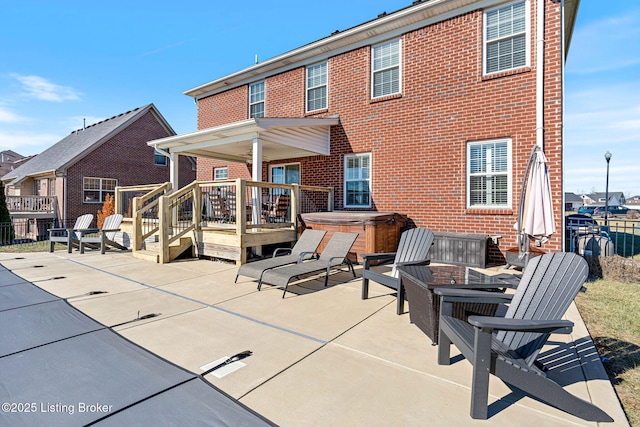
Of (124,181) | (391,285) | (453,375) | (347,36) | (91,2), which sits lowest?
(453,375)

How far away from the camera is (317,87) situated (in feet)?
34.7

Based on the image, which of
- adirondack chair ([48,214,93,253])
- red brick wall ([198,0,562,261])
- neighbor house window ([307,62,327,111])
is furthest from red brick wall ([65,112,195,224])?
red brick wall ([198,0,562,261])

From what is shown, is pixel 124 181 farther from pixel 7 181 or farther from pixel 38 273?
pixel 38 273

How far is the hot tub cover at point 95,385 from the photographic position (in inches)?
80.7

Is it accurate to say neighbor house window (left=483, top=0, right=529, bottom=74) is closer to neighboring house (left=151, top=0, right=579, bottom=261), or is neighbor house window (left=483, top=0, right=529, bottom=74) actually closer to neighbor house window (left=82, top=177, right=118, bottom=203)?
neighboring house (left=151, top=0, right=579, bottom=261)

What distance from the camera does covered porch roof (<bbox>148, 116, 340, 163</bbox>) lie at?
840 centimetres

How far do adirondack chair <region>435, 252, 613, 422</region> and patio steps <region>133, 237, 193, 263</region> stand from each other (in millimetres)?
6920

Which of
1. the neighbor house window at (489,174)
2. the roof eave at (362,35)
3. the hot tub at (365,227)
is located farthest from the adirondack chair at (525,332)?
the roof eave at (362,35)

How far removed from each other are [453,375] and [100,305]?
446 cm

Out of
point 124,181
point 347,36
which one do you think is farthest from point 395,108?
point 124,181

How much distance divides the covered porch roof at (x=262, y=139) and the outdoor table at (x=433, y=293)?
5822mm

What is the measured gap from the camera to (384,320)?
3.91 meters

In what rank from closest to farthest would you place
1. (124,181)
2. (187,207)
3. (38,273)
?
(38,273), (187,207), (124,181)

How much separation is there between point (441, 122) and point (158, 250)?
25.8 ft
